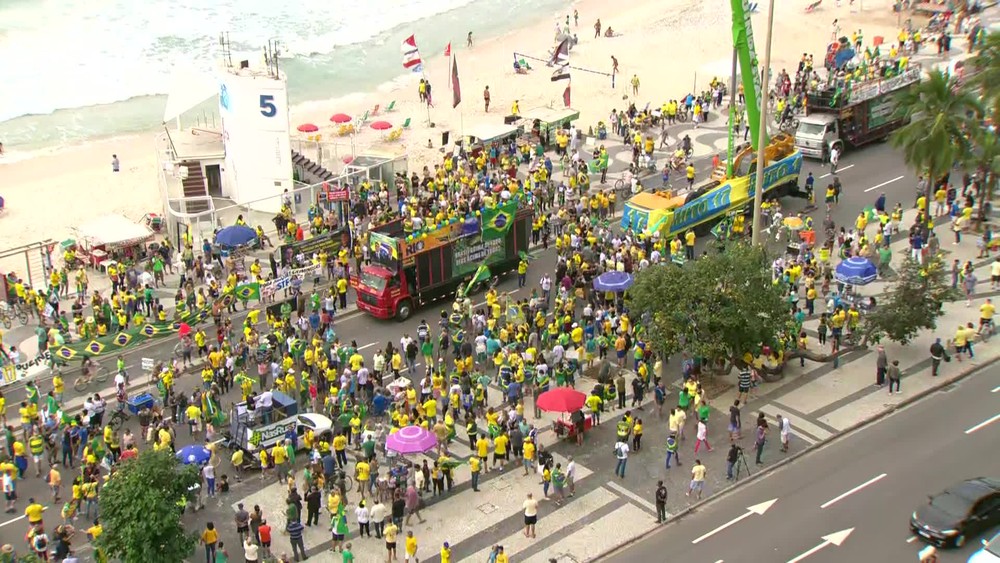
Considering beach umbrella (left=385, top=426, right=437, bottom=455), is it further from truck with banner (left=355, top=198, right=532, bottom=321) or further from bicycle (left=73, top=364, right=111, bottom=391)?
bicycle (left=73, top=364, right=111, bottom=391)

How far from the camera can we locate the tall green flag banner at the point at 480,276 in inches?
1658

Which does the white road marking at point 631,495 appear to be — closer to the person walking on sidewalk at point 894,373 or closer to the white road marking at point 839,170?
the person walking on sidewalk at point 894,373

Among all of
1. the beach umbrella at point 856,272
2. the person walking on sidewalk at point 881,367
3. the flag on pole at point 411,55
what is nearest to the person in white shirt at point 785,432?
the person walking on sidewalk at point 881,367

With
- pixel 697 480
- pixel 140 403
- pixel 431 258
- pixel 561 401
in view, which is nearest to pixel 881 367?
pixel 697 480


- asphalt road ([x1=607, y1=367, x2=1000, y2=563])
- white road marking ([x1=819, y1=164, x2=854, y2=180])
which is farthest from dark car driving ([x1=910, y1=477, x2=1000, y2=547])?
white road marking ([x1=819, y1=164, x2=854, y2=180])

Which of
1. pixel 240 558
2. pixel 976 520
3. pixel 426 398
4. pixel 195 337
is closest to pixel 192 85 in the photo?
pixel 195 337

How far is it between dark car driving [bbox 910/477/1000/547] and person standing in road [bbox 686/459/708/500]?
5.17m

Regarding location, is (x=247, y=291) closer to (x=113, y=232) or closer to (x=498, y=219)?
(x=113, y=232)

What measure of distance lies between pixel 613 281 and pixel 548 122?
18554 millimetres

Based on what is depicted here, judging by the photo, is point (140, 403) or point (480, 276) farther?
point (480, 276)

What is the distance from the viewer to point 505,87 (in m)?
69.6

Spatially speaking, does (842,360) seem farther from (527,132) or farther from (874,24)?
(874,24)

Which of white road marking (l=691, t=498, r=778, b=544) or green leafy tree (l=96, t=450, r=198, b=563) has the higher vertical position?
green leafy tree (l=96, t=450, r=198, b=563)

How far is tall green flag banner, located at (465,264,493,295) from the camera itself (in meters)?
42.1
